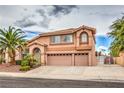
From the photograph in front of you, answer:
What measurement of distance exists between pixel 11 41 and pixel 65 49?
7.10 metres

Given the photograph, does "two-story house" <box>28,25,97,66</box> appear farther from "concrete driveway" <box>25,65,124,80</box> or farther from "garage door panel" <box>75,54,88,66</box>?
"concrete driveway" <box>25,65,124,80</box>

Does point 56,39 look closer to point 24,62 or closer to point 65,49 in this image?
point 65,49

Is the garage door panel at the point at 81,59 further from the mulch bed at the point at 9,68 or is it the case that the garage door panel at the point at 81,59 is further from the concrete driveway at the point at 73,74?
the mulch bed at the point at 9,68

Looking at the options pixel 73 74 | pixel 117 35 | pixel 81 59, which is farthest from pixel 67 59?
pixel 117 35

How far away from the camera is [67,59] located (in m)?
30.8

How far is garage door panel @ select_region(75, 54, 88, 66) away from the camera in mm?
29938

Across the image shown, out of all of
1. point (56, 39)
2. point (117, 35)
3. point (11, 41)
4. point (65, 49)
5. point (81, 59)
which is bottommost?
point (81, 59)

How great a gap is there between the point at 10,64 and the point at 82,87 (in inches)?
491

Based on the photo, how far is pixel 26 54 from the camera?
92.7ft

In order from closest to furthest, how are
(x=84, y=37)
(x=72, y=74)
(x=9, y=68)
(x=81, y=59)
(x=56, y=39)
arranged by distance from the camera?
1. (x=72, y=74)
2. (x=9, y=68)
3. (x=84, y=37)
4. (x=81, y=59)
5. (x=56, y=39)

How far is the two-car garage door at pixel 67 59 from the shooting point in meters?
30.1

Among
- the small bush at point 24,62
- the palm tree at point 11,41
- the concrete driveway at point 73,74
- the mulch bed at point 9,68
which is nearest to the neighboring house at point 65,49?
the small bush at point 24,62
